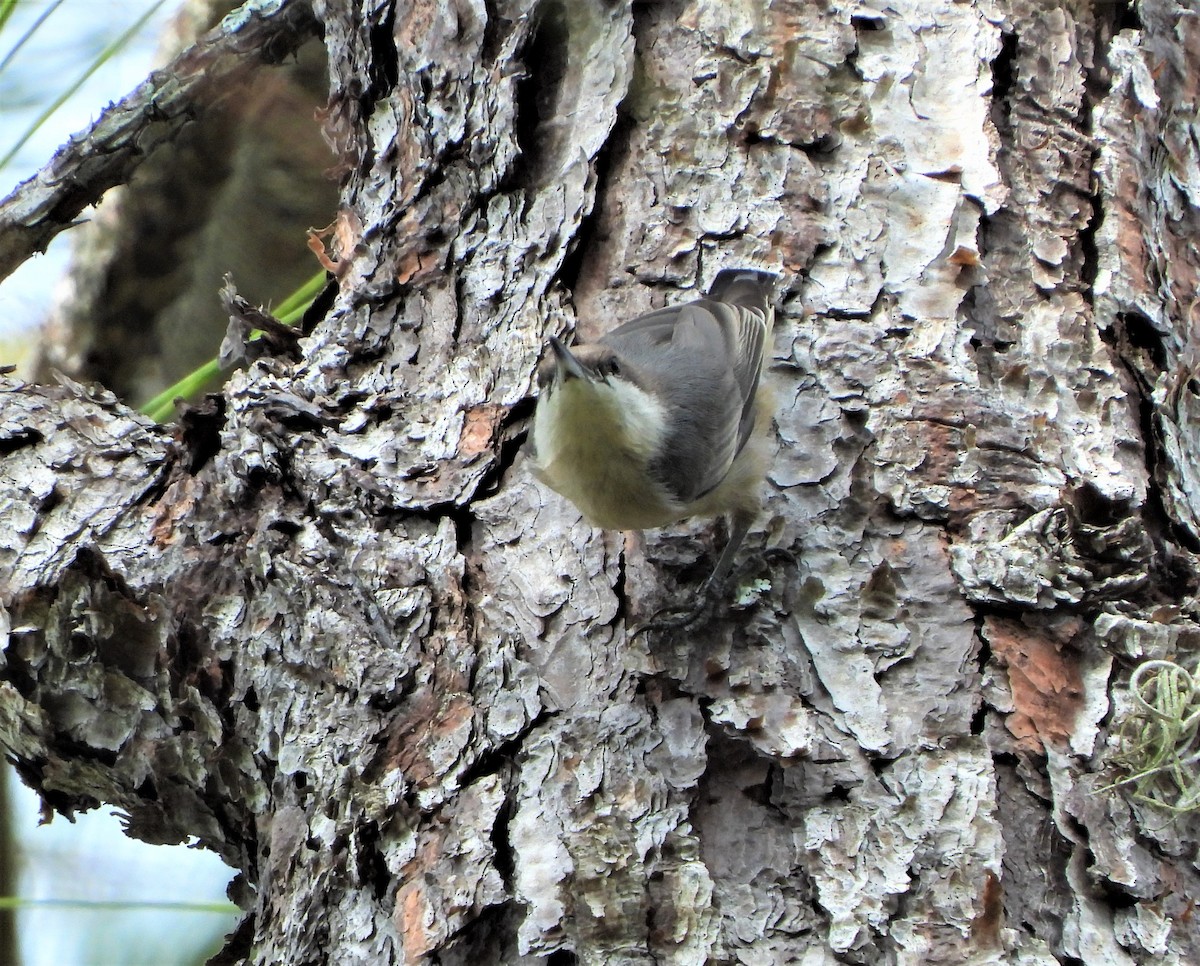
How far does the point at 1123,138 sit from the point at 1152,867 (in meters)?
1.31

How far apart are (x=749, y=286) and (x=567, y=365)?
45 cm

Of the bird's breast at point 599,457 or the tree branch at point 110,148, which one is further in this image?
the tree branch at point 110,148

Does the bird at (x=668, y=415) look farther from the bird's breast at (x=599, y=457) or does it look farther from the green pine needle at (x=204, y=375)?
the green pine needle at (x=204, y=375)

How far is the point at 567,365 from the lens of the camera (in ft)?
5.62

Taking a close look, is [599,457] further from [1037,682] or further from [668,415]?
[1037,682]

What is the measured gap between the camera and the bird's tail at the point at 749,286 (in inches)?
78.3

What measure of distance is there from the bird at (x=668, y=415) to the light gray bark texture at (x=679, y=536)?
7 cm

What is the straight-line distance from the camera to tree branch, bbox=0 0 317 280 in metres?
2.25

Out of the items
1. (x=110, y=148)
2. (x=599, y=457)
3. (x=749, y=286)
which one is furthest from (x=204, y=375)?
(x=749, y=286)

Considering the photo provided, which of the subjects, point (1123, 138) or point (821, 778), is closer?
point (821, 778)

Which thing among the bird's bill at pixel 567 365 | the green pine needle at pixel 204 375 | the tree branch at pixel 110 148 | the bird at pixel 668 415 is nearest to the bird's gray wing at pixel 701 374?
the bird at pixel 668 415

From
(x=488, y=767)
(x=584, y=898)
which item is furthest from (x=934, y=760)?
(x=488, y=767)

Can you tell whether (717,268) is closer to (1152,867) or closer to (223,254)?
(1152,867)

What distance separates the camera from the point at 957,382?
1813 millimetres
